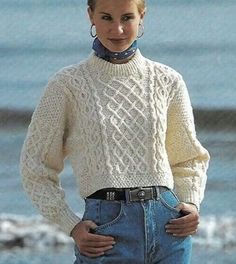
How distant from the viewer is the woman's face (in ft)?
6.83

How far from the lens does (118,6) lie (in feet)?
6.82

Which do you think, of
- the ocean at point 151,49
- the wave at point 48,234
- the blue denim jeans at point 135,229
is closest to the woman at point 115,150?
the blue denim jeans at point 135,229

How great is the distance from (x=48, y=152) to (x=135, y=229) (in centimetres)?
24

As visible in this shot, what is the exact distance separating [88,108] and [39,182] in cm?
18

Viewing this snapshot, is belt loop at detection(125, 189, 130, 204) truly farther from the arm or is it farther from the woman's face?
the woman's face

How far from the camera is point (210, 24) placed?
455 cm

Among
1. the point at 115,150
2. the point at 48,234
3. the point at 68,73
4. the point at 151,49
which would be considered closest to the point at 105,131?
the point at 115,150

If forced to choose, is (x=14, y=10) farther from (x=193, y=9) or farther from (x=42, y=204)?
(x=42, y=204)

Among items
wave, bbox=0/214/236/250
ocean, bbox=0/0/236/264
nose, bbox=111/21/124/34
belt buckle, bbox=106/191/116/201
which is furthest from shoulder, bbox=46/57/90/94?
ocean, bbox=0/0/236/264

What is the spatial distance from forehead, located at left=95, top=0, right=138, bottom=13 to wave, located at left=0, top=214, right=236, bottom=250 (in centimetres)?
167

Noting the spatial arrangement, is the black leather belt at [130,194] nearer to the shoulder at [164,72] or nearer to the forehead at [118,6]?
the shoulder at [164,72]

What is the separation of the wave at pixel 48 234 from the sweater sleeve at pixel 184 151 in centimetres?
143

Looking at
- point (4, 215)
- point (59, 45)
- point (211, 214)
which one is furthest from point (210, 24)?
point (4, 215)

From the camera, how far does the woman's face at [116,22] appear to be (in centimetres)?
208
